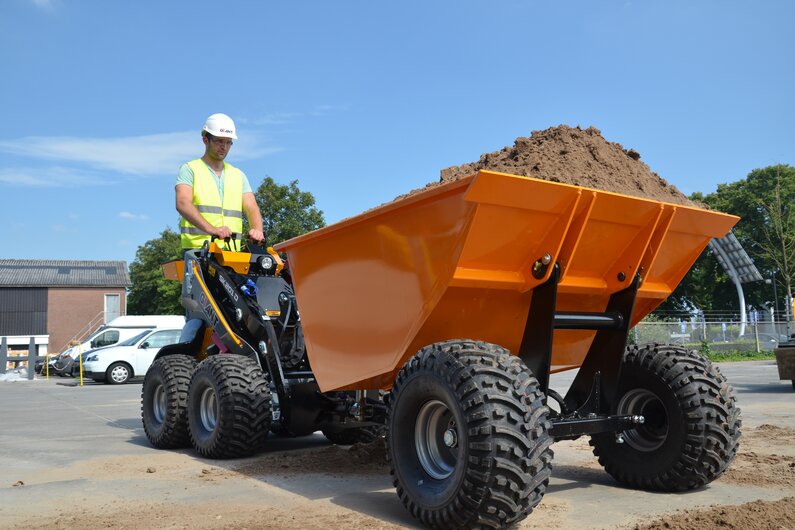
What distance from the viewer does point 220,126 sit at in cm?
725

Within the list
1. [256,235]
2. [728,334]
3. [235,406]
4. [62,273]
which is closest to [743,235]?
[728,334]

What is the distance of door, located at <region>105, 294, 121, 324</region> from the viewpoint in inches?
2153

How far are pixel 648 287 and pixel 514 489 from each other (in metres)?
2.01

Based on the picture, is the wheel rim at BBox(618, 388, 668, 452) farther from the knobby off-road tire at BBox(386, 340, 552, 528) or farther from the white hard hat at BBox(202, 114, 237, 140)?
the white hard hat at BBox(202, 114, 237, 140)

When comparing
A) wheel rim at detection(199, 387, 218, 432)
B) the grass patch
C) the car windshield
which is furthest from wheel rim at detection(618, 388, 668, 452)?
the grass patch

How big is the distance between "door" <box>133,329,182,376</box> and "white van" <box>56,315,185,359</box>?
2.30 m

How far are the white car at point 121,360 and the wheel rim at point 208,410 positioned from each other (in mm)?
15732

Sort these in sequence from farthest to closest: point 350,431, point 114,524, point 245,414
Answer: point 350,431
point 245,414
point 114,524

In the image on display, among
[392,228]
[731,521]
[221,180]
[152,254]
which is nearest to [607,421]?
[731,521]

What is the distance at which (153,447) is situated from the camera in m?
7.29

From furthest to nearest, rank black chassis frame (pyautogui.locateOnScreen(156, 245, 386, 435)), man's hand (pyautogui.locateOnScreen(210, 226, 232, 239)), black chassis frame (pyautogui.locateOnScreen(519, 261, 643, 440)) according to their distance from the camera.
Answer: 1. man's hand (pyautogui.locateOnScreen(210, 226, 232, 239))
2. black chassis frame (pyautogui.locateOnScreen(156, 245, 386, 435))
3. black chassis frame (pyautogui.locateOnScreen(519, 261, 643, 440))

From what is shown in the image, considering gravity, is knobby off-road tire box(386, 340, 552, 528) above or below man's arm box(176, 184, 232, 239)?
below

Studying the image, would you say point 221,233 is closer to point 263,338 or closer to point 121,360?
point 263,338

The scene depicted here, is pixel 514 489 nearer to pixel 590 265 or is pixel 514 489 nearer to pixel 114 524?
pixel 590 265
